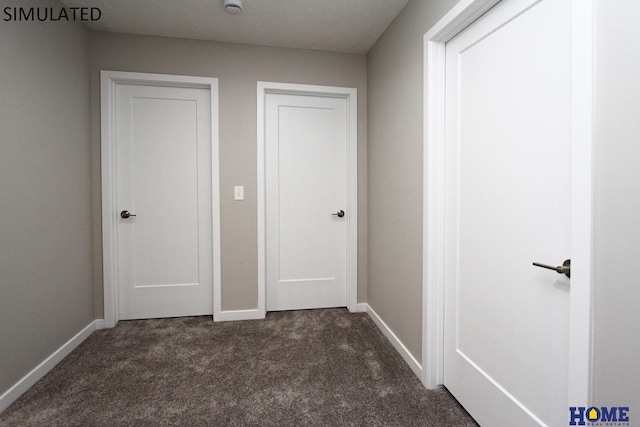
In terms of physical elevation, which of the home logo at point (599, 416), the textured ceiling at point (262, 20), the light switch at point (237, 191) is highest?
the textured ceiling at point (262, 20)

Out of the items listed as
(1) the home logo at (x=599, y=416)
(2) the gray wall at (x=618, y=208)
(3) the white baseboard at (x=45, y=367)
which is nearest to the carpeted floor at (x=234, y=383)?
(3) the white baseboard at (x=45, y=367)

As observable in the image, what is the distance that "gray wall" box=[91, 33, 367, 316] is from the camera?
2.49 meters

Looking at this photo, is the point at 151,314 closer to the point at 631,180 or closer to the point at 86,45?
the point at 86,45

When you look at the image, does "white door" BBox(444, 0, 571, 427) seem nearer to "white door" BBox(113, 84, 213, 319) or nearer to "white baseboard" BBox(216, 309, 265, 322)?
"white baseboard" BBox(216, 309, 265, 322)

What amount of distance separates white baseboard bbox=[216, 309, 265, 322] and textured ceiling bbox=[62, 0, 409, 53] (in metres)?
2.36

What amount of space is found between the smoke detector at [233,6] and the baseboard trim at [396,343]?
2.56m

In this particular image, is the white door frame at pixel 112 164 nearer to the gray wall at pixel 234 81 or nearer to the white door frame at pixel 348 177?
the gray wall at pixel 234 81

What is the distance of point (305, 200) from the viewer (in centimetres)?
287

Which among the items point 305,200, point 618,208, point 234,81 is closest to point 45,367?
point 305,200

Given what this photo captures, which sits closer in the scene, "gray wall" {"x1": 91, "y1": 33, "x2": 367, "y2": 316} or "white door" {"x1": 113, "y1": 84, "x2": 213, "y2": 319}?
"gray wall" {"x1": 91, "y1": 33, "x2": 367, "y2": 316}

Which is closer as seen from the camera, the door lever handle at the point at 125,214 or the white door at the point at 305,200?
the door lever handle at the point at 125,214

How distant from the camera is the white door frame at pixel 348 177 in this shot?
270 centimetres

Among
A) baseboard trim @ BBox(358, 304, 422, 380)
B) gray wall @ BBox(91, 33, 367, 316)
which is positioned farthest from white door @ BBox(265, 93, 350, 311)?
baseboard trim @ BBox(358, 304, 422, 380)

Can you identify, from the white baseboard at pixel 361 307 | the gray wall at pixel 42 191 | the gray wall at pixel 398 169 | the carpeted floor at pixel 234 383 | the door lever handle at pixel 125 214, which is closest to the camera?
the carpeted floor at pixel 234 383
